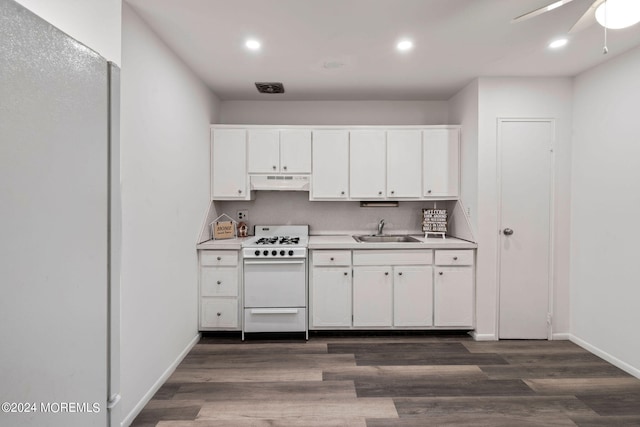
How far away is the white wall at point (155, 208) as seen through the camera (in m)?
2.01

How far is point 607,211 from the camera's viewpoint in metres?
2.85

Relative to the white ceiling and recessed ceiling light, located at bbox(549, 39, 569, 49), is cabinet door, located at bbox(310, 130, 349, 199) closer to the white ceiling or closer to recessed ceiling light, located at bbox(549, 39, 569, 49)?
the white ceiling

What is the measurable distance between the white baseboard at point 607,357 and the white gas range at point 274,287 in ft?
8.70

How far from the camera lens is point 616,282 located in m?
2.75

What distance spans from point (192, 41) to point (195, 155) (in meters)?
1.04

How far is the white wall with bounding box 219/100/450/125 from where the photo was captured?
400cm

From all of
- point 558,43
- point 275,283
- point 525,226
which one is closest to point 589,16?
point 558,43

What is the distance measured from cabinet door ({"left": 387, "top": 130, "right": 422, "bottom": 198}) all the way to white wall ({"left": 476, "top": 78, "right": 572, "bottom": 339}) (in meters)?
0.64

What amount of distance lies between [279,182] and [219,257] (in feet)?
3.42

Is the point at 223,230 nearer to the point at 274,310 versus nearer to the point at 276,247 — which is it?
the point at 276,247

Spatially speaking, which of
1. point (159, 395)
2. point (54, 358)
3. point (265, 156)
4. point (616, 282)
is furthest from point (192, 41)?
point (616, 282)

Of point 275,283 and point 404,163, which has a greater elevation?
point 404,163

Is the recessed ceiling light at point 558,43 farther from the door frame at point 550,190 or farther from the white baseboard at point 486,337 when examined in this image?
the white baseboard at point 486,337

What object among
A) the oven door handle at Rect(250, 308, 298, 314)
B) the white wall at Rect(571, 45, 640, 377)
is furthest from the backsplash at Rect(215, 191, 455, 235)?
the white wall at Rect(571, 45, 640, 377)
